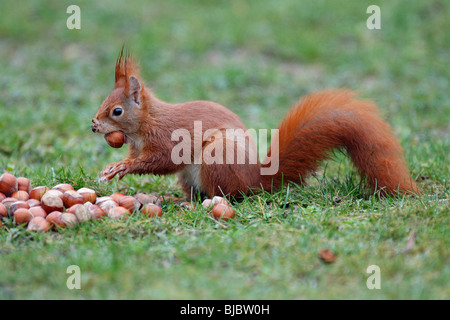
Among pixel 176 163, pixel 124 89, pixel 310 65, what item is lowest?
pixel 176 163

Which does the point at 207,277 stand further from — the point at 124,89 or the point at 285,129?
the point at 124,89

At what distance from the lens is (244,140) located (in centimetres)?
310

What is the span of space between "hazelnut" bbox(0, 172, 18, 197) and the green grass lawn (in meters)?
0.28

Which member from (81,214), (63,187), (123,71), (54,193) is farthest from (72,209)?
(123,71)

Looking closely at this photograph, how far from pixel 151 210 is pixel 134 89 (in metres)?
0.78

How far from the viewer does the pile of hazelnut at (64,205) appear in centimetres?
269

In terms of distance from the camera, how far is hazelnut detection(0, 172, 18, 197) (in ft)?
9.54

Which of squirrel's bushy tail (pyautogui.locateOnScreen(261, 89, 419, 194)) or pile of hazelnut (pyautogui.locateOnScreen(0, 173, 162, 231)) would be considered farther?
squirrel's bushy tail (pyautogui.locateOnScreen(261, 89, 419, 194))

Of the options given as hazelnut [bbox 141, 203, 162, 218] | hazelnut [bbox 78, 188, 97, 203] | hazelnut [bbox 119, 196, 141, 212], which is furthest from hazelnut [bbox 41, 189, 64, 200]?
hazelnut [bbox 141, 203, 162, 218]

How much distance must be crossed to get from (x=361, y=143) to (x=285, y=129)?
0.44 meters

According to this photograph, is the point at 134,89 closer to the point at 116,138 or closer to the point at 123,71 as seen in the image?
the point at 123,71

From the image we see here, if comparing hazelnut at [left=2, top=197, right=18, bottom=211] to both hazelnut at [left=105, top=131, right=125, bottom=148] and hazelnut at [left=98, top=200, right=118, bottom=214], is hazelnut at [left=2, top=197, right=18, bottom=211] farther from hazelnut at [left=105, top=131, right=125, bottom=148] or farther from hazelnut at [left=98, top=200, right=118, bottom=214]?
hazelnut at [left=105, top=131, right=125, bottom=148]
